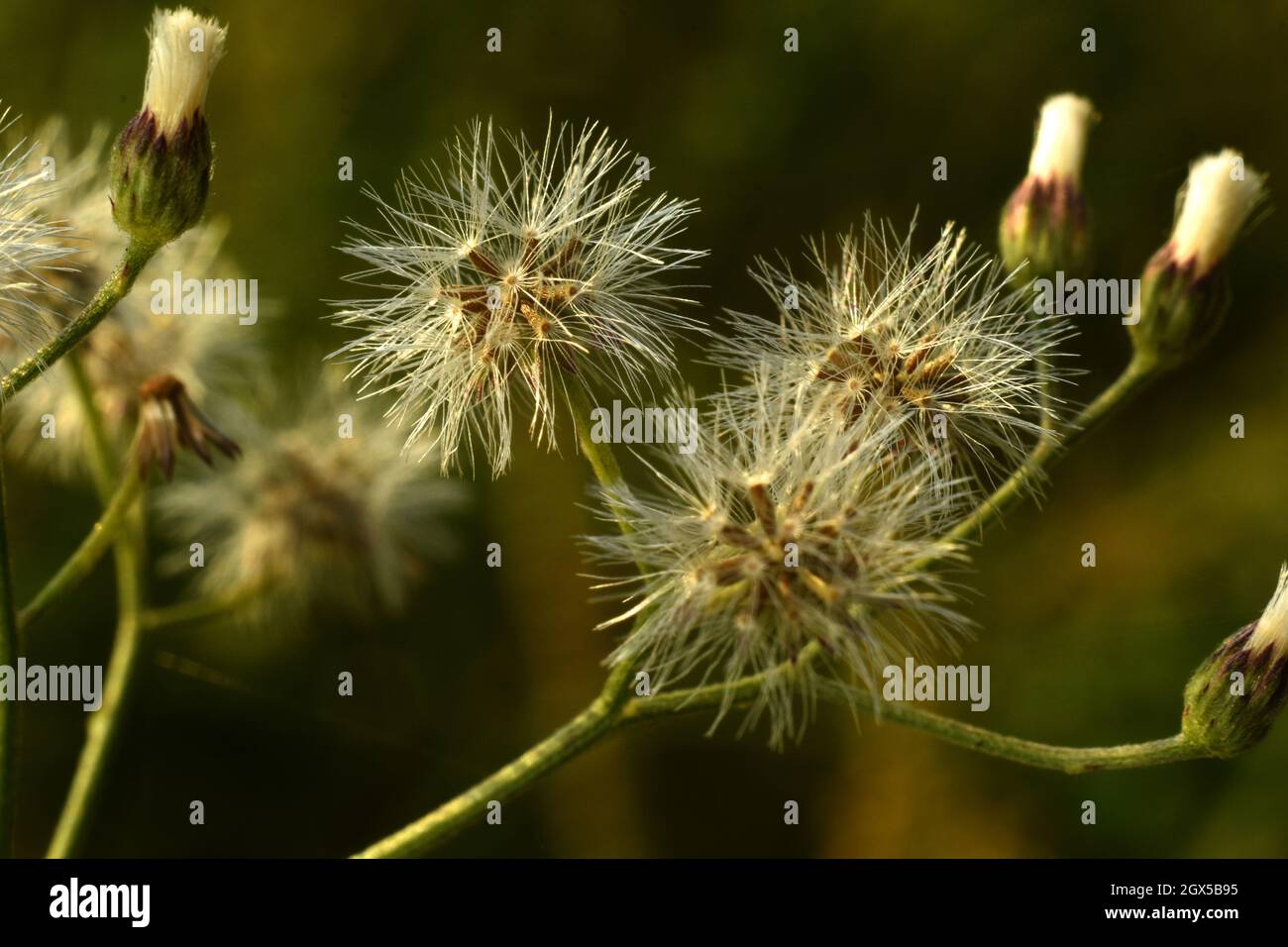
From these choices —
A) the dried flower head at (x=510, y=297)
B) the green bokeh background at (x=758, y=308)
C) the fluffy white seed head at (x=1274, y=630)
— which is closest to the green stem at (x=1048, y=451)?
the fluffy white seed head at (x=1274, y=630)

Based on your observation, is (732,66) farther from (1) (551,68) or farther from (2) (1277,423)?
(2) (1277,423)

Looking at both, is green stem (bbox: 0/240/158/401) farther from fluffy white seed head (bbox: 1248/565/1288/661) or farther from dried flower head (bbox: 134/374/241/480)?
fluffy white seed head (bbox: 1248/565/1288/661)

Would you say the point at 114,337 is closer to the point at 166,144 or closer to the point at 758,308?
the point at 166,144

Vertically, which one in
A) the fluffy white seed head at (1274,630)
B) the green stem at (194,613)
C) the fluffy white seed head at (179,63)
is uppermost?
the fluffy white seed head at (179,63)

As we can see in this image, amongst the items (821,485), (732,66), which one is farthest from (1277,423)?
(821,485)

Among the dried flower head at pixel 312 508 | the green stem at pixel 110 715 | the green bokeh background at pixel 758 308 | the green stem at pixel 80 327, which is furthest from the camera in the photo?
the green bokeh background at pixel 758 308

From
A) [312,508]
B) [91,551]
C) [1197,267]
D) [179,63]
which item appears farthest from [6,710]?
[1197,267]

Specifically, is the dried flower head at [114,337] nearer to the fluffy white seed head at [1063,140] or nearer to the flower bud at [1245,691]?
the fluffy white seed head at [1063,140]
